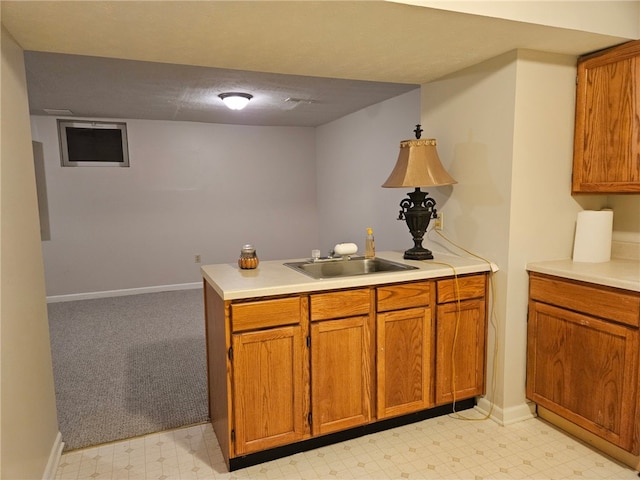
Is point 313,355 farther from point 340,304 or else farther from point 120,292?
point 120,292

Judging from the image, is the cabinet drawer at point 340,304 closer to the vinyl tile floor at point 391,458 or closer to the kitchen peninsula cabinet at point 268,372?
the kitchen peninsula cabinet at point 268,372

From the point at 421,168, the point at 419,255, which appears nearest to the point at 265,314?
the point at 419,255

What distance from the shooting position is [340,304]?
2070 millimetres

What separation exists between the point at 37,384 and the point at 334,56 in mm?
2043

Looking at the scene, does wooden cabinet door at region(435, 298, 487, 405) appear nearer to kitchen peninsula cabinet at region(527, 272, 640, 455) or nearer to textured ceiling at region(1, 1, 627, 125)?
kitchen peninsula cabinet at region(527, 272, 640, 455)

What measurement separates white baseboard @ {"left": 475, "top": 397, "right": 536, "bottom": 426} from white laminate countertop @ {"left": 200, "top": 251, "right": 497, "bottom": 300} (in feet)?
2.55

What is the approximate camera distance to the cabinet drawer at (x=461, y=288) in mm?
2303

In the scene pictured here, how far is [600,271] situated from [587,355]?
1.33ft

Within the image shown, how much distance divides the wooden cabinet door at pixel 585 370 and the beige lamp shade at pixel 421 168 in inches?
33.7

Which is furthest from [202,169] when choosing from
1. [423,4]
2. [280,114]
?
[423,4]

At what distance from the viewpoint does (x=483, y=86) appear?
2377 mm

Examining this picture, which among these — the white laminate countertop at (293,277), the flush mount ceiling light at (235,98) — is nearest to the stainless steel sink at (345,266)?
the white laminate countertop at (293,277)

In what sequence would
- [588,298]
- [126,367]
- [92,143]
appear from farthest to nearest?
[92,143], [126,367], [588,298]

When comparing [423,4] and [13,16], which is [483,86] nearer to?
[423,4]
